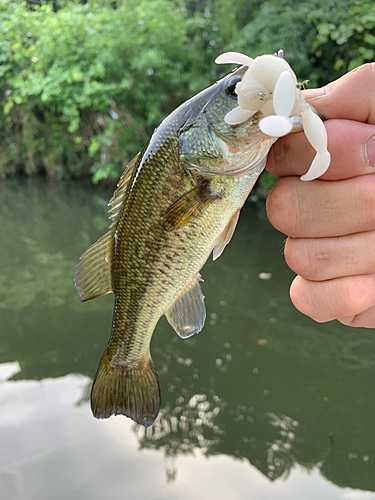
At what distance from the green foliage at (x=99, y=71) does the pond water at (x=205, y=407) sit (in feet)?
16.7

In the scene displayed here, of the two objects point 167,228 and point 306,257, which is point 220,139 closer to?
point 167,228

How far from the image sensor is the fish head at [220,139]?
1.01 meters

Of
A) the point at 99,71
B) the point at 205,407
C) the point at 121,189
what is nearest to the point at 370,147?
the point at 121,189

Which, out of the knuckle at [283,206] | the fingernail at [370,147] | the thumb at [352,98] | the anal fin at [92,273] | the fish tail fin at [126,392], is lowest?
the fish tail fin at [126,392]

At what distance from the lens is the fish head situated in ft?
3.32

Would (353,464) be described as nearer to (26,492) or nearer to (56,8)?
(26,492)

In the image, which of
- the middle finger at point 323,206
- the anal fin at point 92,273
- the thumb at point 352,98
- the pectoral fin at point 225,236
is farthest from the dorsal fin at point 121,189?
the thumb at point 352,98

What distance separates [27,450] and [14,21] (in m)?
11.2

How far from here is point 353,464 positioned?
7.03ft

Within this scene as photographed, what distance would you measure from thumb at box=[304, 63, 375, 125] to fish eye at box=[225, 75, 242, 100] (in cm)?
18

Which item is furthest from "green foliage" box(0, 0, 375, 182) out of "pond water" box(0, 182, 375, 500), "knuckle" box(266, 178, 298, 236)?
"knuckle" box(266, 178, 298, 236)

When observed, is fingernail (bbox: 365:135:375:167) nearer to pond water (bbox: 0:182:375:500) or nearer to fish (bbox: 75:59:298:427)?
fish (bbox: 75:59:298:427)

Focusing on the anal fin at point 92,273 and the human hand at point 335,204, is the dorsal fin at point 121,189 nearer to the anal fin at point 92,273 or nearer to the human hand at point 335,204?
the anal fin at point 92,273

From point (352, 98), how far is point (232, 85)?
29cm
